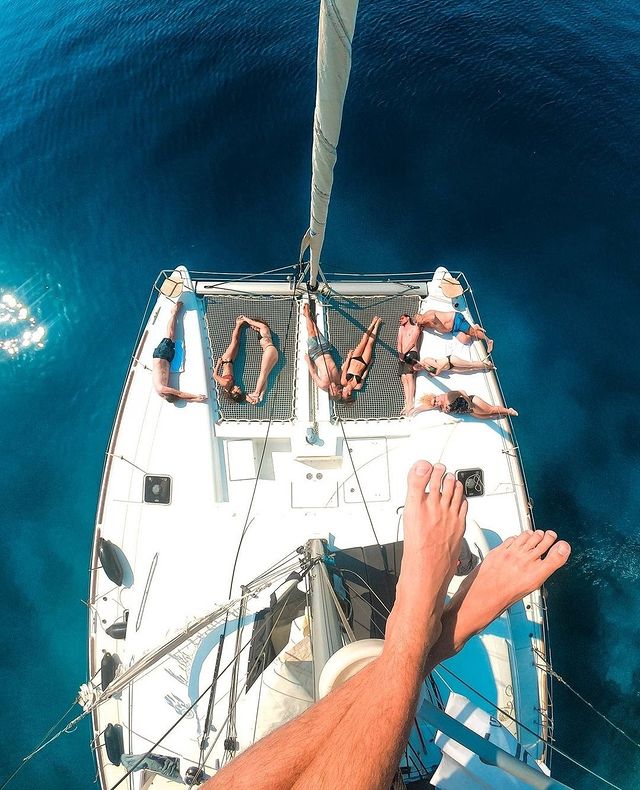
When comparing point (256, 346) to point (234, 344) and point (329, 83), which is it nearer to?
point (234, 344)

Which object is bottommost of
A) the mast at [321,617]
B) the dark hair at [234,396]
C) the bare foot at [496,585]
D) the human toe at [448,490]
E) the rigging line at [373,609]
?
the rigging line at [373,609]

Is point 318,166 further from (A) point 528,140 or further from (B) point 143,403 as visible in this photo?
(A) point 528,140

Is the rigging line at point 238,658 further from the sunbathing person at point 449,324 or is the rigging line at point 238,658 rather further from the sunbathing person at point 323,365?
the sunbathing person at point 449,324

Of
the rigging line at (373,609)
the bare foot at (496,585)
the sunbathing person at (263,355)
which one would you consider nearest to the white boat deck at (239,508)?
the sunbathing person at (263,355)

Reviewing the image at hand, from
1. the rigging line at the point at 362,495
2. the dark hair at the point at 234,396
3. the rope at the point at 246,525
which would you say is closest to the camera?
the rope at the point at 246,525

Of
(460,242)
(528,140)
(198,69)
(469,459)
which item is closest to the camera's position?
(469,459)

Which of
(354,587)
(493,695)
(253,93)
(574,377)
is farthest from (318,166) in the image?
(253,93)
